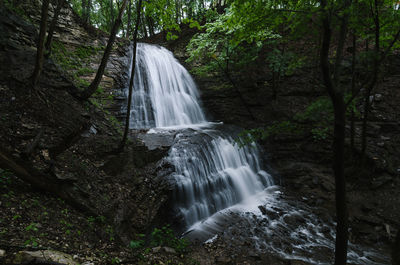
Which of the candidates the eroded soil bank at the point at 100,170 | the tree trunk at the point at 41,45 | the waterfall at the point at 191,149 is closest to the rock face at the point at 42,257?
the eroded soil bank at the point at 100,170

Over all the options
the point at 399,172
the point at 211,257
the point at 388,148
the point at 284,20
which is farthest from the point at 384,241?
the point at 284,20

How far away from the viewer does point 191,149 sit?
728 cm

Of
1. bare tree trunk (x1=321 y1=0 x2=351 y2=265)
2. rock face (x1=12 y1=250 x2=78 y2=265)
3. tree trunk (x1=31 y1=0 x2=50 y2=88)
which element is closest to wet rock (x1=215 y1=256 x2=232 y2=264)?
bare tree trunk (x1=321 y1=0 x2=351 y2=265)

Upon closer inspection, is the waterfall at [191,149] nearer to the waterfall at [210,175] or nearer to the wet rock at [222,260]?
the waterfall at [210,175]

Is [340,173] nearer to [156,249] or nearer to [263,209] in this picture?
[156,249]

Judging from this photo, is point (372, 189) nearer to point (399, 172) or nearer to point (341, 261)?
point (399, 172)

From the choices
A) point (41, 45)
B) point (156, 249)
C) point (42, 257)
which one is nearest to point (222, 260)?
point (156, 249)

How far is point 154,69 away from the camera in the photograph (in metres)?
11.9

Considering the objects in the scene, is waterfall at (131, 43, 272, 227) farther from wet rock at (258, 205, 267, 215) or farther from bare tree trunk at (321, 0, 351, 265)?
bare tree trunk at (321, 0, 351, 265)

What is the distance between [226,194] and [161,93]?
666 centimetres

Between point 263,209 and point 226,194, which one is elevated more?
point 226,194

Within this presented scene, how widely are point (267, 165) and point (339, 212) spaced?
700cm

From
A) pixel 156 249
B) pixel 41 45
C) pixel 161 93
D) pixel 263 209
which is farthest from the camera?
pixel 161 93

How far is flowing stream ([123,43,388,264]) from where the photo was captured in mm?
5406
